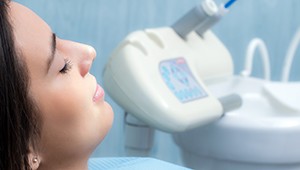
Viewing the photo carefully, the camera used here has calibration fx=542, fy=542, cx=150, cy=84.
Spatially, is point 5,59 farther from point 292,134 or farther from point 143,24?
point 143,24

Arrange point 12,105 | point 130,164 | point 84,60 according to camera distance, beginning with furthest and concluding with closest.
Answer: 1. point 130,164
2. point 84,60
3. point 12,105

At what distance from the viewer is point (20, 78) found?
70 cm

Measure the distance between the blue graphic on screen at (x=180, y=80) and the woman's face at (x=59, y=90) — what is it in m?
0.38

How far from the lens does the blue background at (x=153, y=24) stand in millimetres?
1390

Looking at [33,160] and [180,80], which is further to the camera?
[180,80]

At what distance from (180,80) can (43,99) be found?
51 cm

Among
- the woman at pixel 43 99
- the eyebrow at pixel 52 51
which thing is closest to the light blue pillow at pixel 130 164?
the woman at pixel 43 99

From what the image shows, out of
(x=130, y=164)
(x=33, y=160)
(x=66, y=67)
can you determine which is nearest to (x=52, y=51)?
(x=66, y=67)

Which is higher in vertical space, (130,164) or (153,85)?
(153,85)

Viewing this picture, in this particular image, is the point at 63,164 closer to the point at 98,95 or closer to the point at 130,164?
the point at 98,95

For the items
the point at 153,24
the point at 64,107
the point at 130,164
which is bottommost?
the point at 130,164

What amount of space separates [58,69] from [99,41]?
0.71m

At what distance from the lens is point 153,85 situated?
111 cm

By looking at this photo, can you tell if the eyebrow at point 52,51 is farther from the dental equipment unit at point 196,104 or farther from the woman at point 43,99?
the dental equipment unit at point 196,104
